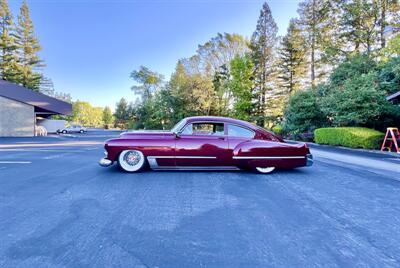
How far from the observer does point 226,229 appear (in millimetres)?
2164

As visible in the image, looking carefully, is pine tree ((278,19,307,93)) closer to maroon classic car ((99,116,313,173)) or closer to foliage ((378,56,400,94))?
foliage ((378,56,400,94))

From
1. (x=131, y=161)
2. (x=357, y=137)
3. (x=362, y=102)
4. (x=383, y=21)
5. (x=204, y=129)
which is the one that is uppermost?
(x=383, y=21)

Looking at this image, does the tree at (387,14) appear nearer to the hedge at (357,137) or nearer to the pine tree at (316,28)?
the pine tree at (316,28)

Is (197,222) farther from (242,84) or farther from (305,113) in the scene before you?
(242,84)

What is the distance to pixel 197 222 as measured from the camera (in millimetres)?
2316

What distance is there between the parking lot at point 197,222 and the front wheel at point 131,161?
1.59ft

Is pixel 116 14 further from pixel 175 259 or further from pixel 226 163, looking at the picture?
pixel 175 259

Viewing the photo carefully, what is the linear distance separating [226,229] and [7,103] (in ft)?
84.0

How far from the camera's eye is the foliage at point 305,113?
585 inches

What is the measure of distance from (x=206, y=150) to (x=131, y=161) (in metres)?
1.69

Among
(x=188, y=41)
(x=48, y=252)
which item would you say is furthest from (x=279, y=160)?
(x=188, y=41)

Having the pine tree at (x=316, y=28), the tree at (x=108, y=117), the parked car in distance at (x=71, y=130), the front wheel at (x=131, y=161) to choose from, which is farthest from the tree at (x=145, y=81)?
the front wheel at (x=131, y=161)

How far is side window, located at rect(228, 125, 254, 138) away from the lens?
4.64m

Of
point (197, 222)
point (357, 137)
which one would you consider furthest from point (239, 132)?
point (357, 137)
